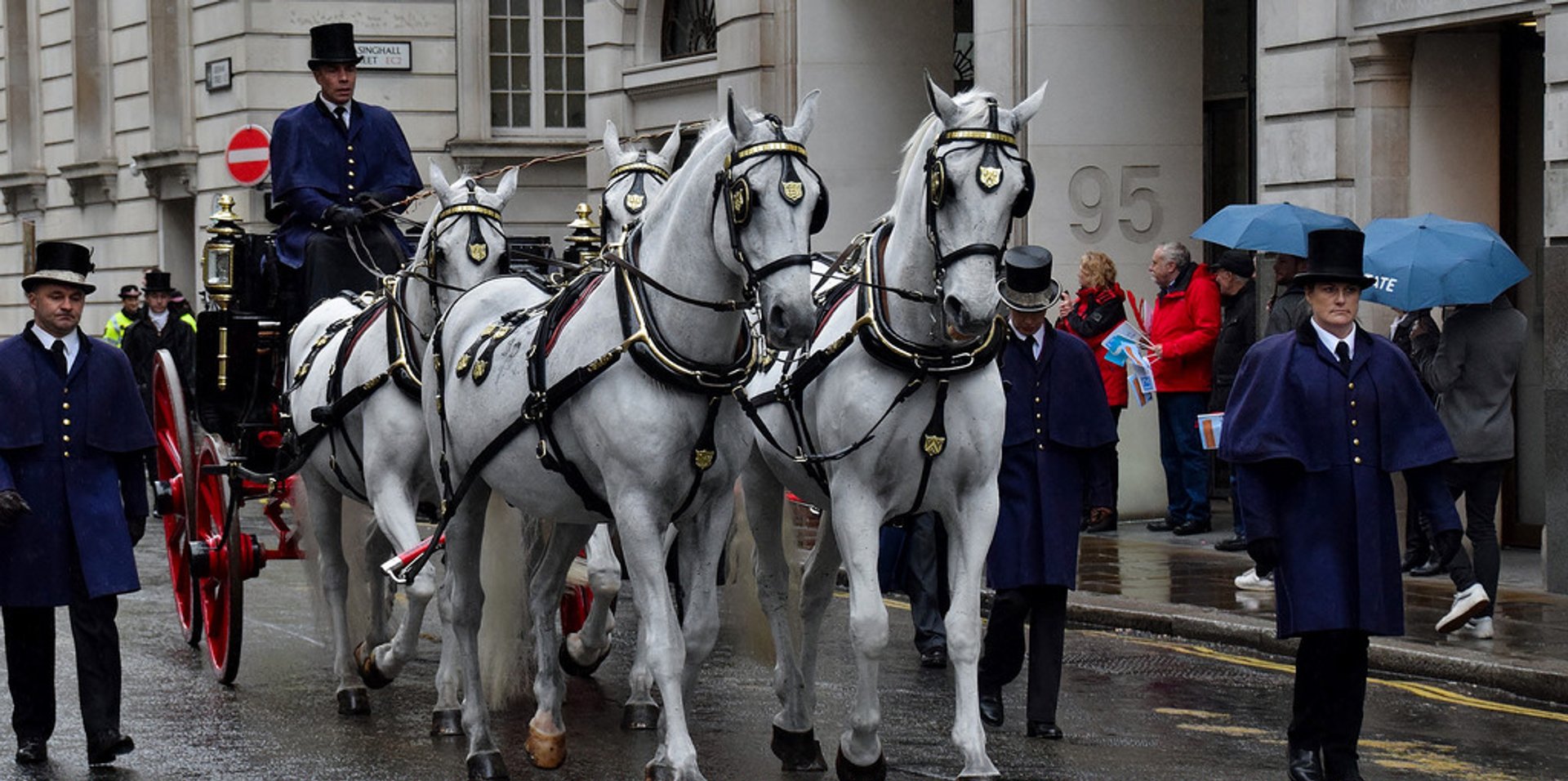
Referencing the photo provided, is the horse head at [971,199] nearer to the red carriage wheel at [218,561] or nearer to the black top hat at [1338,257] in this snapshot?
the black top hat at [1338,257]

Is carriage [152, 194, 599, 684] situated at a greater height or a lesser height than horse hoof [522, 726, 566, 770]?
greater

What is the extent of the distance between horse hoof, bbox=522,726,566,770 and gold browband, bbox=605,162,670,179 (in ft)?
12.3

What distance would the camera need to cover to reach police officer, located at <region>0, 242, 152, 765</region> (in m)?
9.14

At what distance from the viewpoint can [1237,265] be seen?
16109 millimetres

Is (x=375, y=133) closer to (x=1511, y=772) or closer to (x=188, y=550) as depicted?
(x=188, y=550)

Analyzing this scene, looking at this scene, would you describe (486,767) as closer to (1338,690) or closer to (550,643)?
(550,643)

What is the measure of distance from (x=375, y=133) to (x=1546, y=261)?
21.6 ft

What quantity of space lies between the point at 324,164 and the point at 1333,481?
566 centimetres

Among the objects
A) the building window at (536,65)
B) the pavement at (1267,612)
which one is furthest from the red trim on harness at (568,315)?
the building window at (536,65)

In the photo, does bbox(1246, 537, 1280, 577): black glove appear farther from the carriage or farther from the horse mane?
the carriage

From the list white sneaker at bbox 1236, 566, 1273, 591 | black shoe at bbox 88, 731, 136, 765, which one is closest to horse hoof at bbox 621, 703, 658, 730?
black shoe at bbox 88, 731, 136, 765

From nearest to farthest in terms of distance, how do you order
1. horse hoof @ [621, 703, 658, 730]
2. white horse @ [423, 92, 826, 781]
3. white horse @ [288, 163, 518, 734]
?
white horse @ [423, 92, 826, 781] < horse hoof @ [621, 703, 658, 730] < white horse @ [288, 163, 518, 734]

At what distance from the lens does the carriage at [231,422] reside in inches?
453

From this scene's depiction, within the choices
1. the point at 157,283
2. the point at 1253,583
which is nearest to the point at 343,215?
the point at 1253,583
